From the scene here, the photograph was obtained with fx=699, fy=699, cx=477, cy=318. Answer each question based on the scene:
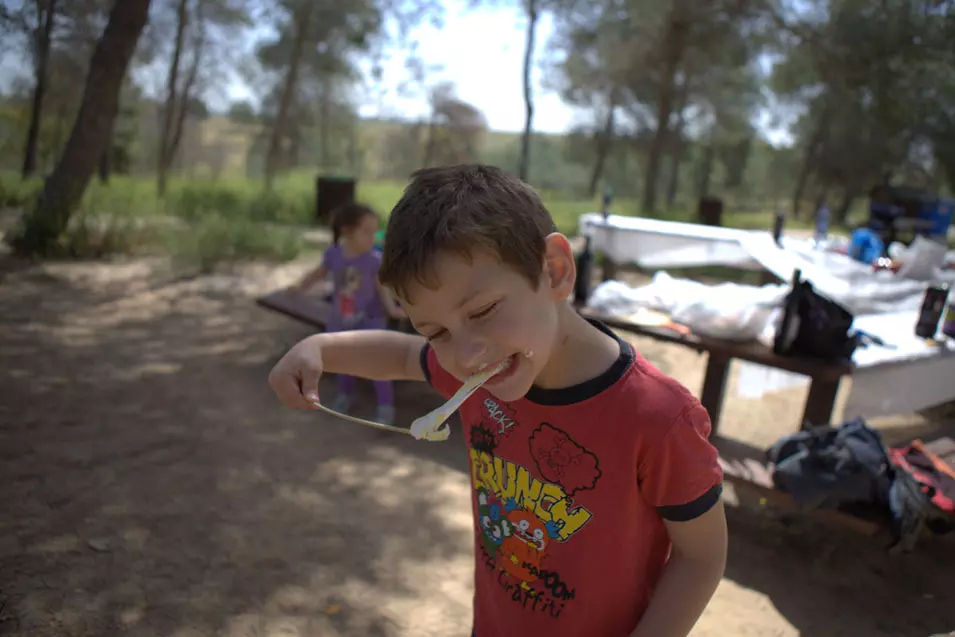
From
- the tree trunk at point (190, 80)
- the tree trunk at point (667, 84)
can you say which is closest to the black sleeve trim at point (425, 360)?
the tree trunk at point (667, 84)

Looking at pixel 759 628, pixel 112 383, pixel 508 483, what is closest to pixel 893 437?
pixel 759 628

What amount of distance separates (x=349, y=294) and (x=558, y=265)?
328cm

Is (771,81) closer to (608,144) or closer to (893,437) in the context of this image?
(608,144)

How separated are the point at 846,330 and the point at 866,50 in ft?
21.9

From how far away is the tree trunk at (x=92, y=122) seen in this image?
24.7ft

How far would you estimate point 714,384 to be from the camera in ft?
12.6

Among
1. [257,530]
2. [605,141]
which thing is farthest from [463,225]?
[605,141]

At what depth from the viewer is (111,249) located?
8.12 m

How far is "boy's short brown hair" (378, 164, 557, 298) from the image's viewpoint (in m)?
0.94

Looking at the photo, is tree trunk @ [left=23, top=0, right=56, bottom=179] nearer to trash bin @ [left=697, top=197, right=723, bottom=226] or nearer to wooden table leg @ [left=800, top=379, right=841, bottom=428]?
wooden table leg @ [left=800, top=379, right=841, bottom=428]

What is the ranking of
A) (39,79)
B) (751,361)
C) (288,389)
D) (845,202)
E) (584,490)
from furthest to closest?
(845,202)
(39,79)
(751,361)
(288,389)
(584,490)

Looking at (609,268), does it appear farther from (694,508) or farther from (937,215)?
(694,508)

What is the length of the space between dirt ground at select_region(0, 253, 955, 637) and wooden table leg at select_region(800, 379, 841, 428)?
1.64 feet

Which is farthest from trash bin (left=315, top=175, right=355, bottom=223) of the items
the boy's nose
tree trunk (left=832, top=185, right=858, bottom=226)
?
tree trunk (left=832, top=185, right=858, bottom=226)
